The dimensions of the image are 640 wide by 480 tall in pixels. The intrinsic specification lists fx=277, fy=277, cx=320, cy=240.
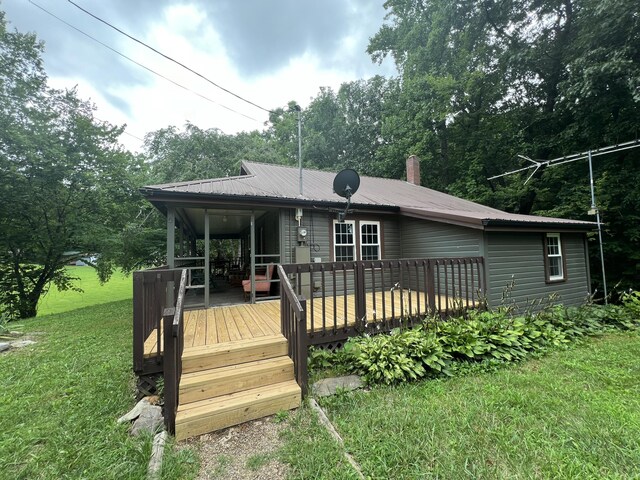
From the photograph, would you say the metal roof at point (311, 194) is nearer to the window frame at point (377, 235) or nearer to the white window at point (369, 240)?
the window frame at point (377, 235)

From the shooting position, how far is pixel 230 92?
696cm

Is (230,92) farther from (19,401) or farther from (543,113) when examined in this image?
(543,113)

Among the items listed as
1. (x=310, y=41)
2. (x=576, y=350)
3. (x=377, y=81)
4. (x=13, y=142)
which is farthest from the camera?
(x=377, y=81)

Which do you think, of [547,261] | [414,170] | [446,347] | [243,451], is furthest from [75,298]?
[547,261]

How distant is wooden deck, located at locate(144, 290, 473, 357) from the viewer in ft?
12.1

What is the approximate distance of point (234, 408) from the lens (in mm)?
2656

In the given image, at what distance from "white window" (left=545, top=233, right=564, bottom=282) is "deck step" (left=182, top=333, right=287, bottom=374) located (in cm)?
Answer: 780

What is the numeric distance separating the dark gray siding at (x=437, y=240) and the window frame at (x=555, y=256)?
8.24 feet

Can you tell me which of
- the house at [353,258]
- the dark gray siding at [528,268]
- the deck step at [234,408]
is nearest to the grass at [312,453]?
the deck step at [234,408]

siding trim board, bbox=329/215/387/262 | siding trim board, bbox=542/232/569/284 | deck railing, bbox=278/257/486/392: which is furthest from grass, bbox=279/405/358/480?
siding trim board, bbox=542/232/569/284

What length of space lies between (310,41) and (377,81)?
46.5ft

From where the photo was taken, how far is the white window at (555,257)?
7461 millimetres

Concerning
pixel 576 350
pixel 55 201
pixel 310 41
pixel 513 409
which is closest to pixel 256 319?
pixel 513 409

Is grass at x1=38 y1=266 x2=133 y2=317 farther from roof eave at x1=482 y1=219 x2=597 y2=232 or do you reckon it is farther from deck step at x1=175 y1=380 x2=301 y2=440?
roof eave at x1=482 y1=219 x2=597 y2=232
